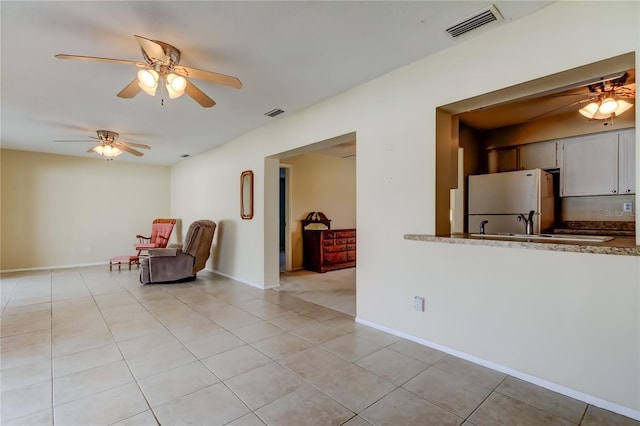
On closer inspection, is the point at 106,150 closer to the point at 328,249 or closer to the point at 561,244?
the point at 328,249

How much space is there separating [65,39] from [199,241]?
3436mm

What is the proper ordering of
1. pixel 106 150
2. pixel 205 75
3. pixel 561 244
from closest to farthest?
1. pixel 561 244
2. pixel 205 75
3. pixel 106 150

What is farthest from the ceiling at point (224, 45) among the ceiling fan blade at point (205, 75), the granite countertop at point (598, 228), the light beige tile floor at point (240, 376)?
the granite countertop at point (598, 228)

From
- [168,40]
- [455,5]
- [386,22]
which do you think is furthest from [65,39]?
[455,5]

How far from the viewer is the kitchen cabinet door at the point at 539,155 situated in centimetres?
405

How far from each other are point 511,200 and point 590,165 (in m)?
0.98

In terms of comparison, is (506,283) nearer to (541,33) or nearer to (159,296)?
(541,33)

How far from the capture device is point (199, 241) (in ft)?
17.0

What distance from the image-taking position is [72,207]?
664 centimetres

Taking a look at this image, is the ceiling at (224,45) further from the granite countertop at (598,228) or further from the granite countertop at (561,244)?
the granite countertop at (598,228)

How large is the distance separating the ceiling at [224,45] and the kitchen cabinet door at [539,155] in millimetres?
2726

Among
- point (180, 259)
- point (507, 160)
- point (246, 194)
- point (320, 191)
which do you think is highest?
point (507, 160)

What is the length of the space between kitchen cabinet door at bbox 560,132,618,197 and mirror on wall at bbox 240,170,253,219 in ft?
14.5

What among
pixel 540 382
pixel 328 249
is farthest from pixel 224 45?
pixel 328 249
